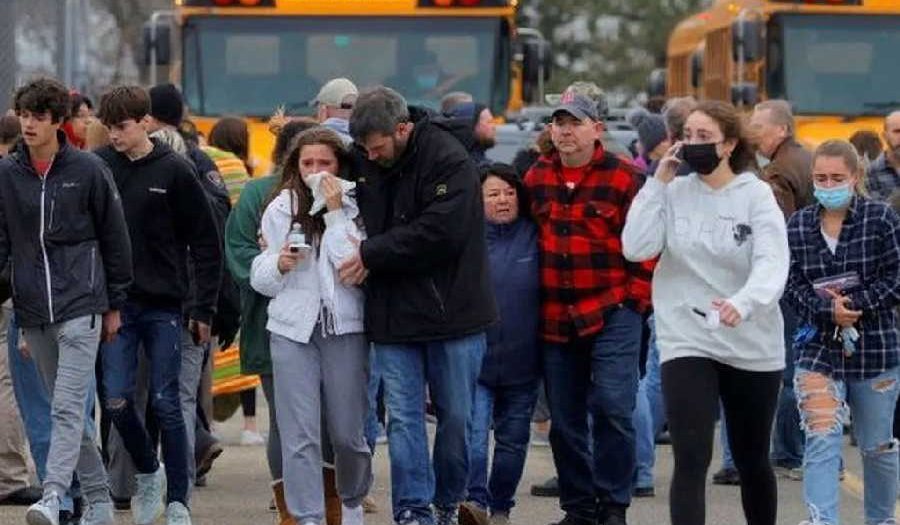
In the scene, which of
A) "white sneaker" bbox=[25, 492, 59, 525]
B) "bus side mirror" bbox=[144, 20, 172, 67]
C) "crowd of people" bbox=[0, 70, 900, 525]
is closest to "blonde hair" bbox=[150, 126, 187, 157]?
"crowd of people" bbox=[0, 70, 900, 525]

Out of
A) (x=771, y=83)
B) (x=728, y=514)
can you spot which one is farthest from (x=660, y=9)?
(x=728, y=514)

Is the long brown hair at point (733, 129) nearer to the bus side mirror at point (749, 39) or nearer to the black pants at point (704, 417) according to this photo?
the black pants at point (704, 417)

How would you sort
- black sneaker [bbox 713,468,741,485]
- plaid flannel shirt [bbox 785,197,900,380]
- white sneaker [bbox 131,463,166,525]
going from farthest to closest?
black sneaker [bbox 713,468,741,485] → white sneaker [bbox 131,463,166,525] → plaid flannel shirt [bbox 785,197,900,380]

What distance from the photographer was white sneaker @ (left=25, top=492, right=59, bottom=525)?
996 centimetres

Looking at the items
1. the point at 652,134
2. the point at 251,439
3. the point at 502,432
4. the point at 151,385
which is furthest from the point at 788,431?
the point at 151,385

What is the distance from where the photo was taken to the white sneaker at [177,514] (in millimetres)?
10656

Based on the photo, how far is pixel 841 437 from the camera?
10367 millimetres

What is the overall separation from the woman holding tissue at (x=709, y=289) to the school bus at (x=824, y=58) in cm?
1222

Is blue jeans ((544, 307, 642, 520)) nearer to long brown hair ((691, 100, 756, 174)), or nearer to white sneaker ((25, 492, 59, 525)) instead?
long brown hair ((691, 100, 756, 174))

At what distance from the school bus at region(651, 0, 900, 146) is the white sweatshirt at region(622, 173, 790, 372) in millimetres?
12254

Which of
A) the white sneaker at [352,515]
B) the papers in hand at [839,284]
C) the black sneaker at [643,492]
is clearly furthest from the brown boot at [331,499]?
the black sneaker at [643,492]

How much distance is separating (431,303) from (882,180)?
4.52 m

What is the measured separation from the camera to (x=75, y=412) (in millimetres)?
10133

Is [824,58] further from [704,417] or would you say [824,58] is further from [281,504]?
[704,417]
